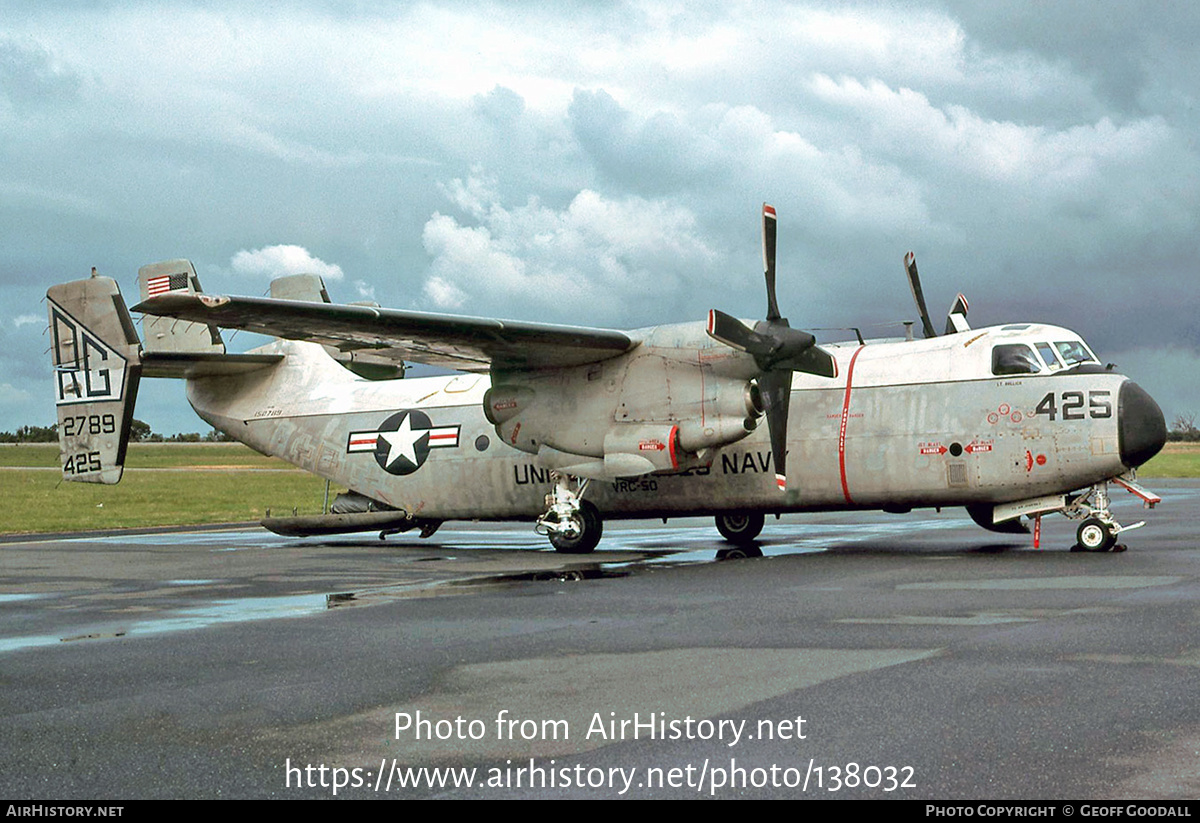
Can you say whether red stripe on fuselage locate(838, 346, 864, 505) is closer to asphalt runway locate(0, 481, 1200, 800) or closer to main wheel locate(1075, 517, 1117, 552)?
asphalt runway locate(0, 481, 1200, 800)

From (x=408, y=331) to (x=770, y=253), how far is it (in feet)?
22.6

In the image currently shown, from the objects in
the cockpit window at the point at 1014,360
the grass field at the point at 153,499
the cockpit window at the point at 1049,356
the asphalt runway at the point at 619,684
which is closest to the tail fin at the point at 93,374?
the grass field at the point at 153,499

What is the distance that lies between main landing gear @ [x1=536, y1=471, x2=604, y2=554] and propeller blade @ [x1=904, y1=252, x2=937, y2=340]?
8.19m

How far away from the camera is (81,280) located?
Answer: 82.9ft

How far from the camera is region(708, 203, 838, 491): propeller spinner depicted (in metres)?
19.4

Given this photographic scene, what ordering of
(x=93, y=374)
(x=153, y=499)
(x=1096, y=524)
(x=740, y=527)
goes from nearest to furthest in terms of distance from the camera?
1. (x=1096, y=524)
2. (x=740, y=527)
3. (x=93, y=374)
4. (x=153, y=499)

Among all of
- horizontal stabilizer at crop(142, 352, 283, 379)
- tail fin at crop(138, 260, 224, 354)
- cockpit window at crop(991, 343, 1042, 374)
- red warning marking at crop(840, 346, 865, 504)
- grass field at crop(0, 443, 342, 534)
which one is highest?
tail fin at crop(138, 260, 224, 354)

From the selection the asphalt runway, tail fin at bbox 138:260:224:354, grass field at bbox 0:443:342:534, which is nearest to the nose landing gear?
the asphalt runway

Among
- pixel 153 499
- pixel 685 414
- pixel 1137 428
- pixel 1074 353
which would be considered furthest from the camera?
pixel 153 499

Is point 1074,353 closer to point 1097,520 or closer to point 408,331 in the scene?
point 1097,520

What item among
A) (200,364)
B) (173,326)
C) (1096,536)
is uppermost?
(173,326)

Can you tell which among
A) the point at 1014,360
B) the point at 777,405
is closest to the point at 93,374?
the point at 777,405

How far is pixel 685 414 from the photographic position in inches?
786

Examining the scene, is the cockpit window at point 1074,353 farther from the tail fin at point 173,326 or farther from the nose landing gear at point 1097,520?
the tail fin at point 173,326
